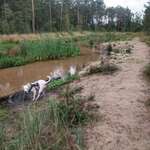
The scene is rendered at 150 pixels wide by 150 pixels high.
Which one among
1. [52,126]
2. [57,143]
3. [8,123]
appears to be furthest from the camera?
[8,123]

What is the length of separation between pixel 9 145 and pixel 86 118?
1.35 meters

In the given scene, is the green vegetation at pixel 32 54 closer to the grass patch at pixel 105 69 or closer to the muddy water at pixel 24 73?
the muddy water at pixel 24 73

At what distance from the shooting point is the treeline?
3020 centimetres

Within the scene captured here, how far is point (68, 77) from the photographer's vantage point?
319 inches

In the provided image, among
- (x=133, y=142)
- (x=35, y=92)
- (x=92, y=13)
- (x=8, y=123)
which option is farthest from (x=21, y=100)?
(x=92, y=13)

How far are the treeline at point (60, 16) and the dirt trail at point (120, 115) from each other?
21937mm

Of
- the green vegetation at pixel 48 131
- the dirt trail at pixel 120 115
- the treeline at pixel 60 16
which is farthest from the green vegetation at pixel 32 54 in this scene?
the treeline at pixel 60 16

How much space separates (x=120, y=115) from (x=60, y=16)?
3783cm

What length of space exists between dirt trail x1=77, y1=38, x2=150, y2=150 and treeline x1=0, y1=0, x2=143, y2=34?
21937 mm

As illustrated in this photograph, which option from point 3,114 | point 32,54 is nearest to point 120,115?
point 3,114

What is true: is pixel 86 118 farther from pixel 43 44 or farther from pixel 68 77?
pixel 43 44

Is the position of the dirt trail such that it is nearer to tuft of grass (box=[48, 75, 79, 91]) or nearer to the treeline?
tuft of grass (box=[48, 75, 79, 91])

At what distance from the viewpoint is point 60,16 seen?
135 ft

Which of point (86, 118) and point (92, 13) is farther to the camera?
point (92, 13)
